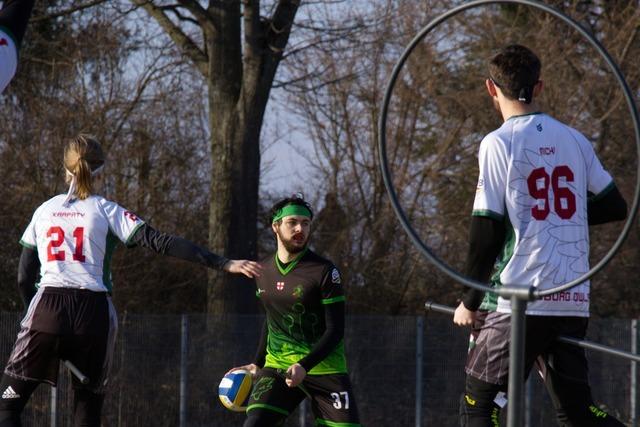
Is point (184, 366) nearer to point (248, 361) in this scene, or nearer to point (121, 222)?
point (248, 361)

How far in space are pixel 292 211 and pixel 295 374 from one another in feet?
3.80

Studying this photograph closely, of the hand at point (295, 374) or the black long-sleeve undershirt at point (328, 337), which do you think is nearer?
the hand at point (295, 374)

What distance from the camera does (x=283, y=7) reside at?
1639 centimetres

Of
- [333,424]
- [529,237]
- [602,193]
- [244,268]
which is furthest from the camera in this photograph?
[333,424]

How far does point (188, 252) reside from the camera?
6.44 metres

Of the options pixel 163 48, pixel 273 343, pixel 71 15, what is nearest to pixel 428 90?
pixel 163 48

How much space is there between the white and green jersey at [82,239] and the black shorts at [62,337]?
78 mm

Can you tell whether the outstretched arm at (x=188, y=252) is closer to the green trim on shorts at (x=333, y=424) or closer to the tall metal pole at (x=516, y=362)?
the green trim on shorts at (x=333, y=424)

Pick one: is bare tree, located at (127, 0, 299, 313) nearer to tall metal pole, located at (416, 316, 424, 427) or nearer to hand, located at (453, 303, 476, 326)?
tall metal pole, located at (416, 316, 424, 427)

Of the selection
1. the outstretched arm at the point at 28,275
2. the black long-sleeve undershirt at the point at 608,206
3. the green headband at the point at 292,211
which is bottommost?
the outstretched arm at the point at 28,275

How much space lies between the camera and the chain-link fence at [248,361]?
13445mm

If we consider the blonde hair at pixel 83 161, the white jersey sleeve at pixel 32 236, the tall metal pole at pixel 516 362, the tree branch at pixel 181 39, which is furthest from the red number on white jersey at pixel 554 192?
the tree branch at pixel 181 39

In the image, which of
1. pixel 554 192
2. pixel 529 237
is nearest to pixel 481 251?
pixel 529 237

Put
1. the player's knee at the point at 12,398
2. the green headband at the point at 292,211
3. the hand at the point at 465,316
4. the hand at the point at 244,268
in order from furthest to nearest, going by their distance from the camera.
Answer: the green headband at the point at 292,211, the player's knee at the point at 12,398, the hand at the point at 244,268, the hand at the point at 465,316
